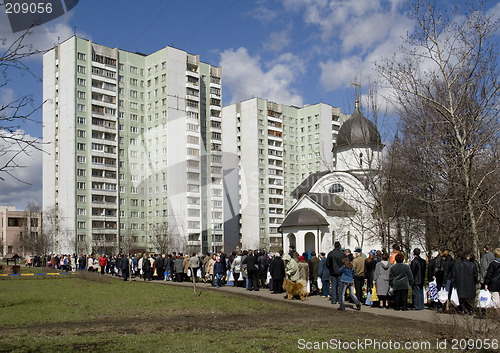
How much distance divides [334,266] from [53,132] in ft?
215

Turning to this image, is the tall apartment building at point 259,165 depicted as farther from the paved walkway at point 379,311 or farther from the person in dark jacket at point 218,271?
the paved walkway at point 379,311

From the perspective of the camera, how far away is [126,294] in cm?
1966

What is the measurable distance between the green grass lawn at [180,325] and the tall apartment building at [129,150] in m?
55.4

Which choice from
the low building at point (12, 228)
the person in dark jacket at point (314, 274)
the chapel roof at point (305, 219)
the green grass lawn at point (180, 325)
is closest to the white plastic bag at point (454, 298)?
the green grass lawn at point (180, 325)

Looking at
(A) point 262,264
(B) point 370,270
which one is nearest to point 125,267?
(A) point 262,264

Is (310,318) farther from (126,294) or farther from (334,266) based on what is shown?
(126,294)

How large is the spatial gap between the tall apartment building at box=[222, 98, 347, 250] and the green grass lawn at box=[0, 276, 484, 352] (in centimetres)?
6927

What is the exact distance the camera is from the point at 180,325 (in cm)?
1187

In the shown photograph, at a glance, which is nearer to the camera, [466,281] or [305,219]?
[466,281]

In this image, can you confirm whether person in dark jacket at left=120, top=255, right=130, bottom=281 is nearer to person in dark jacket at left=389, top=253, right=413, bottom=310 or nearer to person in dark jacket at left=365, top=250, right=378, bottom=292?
person in dark jacket at left=365, top=250, right=378, bottom=292

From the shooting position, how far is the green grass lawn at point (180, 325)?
932cm

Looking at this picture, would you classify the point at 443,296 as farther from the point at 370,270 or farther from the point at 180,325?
the point at 180,325

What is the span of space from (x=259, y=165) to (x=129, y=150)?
23.9 meters

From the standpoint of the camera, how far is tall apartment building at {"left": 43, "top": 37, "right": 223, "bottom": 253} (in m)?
70.6
